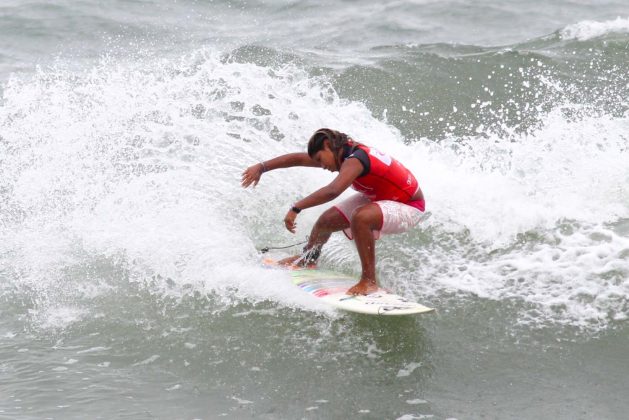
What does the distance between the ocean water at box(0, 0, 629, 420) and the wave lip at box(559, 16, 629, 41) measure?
115cm

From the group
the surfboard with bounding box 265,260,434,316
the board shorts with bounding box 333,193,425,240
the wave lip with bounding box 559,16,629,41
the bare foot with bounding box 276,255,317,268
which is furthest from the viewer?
the wave lip with bounding box 559,16,629,41

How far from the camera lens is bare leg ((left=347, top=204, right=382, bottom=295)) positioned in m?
6.48

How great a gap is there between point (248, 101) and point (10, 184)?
3.07 metres

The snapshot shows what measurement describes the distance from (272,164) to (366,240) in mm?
1149

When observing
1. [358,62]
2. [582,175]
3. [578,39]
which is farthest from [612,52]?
[582,175]

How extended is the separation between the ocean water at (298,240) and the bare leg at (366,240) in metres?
0.31

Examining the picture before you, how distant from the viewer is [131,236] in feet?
25.1

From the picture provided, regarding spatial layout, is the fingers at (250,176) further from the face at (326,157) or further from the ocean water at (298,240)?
the ocean water at (298,240)

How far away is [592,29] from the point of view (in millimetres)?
14414

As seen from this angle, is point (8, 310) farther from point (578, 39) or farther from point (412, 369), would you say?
point (578, 39)

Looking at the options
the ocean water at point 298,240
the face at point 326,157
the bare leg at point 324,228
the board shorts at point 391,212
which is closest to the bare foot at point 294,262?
the bare leg at point 324,228

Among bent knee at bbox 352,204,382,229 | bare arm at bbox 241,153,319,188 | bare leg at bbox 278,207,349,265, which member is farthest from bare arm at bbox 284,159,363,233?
bare leg at bbox 278,207,349,265

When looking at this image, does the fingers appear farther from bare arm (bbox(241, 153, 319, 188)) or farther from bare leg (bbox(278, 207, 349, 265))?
bare leg (bbox(278, 207, 349, 265))

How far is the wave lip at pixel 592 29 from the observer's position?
14125mm
